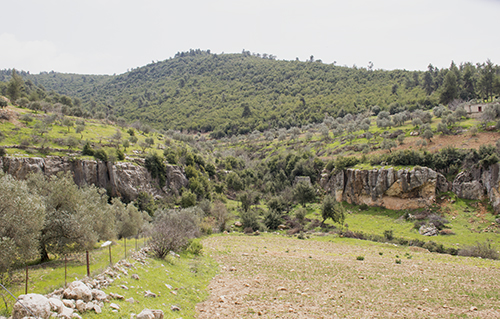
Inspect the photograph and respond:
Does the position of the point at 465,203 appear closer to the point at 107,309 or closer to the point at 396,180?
the point at 396,180

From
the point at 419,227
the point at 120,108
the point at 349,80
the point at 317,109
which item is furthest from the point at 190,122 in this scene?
the point at 419,227

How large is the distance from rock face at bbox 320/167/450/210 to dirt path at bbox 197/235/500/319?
88.9 feet

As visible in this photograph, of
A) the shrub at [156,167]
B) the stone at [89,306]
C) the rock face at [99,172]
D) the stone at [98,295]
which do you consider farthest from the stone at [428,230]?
the shrub at [156,167]

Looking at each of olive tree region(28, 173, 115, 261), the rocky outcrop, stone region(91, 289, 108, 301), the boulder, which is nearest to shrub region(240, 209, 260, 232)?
olive tree region(28, 173, 115, 261)

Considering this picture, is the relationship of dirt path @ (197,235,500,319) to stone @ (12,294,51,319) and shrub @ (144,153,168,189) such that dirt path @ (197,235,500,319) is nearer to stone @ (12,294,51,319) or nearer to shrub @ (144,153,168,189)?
stone @ (12,294,51,319)

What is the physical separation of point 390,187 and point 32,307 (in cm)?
5797

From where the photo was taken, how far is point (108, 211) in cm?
2497

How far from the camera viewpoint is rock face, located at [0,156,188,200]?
4275 centimetres

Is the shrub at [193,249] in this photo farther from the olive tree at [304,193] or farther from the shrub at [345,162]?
the shrub at [345,162]

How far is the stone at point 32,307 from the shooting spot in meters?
7.15

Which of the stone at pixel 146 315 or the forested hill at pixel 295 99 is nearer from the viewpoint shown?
the stone at pixel 146 315

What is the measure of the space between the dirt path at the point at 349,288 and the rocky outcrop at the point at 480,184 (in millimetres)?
24729

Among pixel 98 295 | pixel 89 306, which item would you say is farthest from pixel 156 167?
pixel 89 306

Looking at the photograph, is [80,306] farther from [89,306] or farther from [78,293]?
[78,293]
